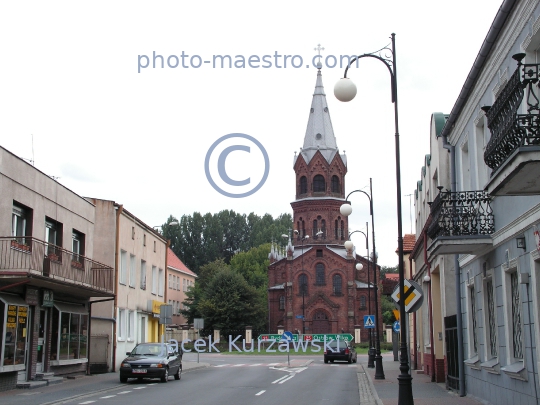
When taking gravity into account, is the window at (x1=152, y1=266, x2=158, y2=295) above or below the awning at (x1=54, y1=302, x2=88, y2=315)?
above

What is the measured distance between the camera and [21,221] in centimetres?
2109

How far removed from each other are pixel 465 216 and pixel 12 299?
12702 mm

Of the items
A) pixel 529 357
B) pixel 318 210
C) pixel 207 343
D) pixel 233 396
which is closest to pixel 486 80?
pixel 529 357

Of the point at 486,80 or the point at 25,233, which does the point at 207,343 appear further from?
the point at 486,80

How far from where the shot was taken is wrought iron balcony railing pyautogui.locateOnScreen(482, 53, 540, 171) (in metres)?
8.34

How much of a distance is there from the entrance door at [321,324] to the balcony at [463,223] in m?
65.9

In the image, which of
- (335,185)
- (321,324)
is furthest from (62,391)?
(335,185)

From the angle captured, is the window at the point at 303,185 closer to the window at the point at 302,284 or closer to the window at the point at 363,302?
the window at the point at 302,284

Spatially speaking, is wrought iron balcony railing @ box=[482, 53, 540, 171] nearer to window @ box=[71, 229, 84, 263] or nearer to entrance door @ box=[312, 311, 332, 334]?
window @ box=[71, 229, 84, 263]

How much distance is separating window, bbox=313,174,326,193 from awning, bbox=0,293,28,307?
64094 millimetres

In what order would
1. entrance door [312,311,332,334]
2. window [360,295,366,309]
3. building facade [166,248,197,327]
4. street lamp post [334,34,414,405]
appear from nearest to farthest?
street lamp post [334,34,414,405], entrance door [312,311,332,334], building facade [166,248,197,327], window [360,295,366,309]

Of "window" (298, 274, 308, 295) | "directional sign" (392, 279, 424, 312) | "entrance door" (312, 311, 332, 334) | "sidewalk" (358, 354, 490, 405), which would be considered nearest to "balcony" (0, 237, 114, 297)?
"sidewalk" (358, 354, 490, 405)

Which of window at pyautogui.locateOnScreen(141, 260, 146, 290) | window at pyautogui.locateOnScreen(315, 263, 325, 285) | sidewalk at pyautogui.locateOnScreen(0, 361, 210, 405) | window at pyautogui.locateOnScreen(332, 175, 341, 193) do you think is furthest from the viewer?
window at pyautogui.locateOnScreen(332, 175, 341, 193)

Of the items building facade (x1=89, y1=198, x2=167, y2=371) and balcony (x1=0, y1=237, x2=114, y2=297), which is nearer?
balcony (x1=0, y1=237, x2=114, y2=297)
